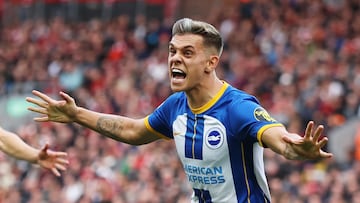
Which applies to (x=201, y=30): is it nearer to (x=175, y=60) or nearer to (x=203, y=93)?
(x=175, y=60)

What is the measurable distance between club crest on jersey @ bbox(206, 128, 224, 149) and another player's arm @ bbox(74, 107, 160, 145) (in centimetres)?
84

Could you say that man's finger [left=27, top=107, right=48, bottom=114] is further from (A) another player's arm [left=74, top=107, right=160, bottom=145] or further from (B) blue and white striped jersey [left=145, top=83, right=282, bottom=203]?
(B) blue and white striped jersey [left=145, top=83, right=282, bottom=203]

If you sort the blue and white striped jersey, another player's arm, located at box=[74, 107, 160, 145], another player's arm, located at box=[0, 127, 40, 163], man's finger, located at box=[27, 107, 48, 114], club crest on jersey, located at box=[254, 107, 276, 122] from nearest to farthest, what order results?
club crest on jersey, located at box=[254, 107, 276, 122] < the blue and white striped jersey < man's finger, located at box=[27, 107, 48, 114] < another player's arm, located at box=[74, 107, 160, 145] < another player's arm, located at box=[0, 127, 40, 163]

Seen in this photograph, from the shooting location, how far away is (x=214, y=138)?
7.43m

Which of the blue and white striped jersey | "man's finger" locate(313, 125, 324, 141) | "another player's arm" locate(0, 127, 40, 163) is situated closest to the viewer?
"man's finger" locate(313, 125, 324, 141)

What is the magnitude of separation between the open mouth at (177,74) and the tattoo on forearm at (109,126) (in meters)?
0.97

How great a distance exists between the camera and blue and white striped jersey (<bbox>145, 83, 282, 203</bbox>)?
24.1 ft

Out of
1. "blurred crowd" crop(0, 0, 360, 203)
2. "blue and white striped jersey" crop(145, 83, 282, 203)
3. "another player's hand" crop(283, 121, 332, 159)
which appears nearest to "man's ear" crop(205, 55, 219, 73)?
"blue and white striped jersey" crop(145, 83, 282, 203)

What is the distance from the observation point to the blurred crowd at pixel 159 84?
1481 centimetres

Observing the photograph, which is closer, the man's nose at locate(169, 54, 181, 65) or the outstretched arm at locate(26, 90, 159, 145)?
the man's nose at locate(169, 54, 181, 65)

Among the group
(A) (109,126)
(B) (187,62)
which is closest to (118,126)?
(A) (109,126)

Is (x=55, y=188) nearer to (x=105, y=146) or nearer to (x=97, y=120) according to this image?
(x=105, y=146)

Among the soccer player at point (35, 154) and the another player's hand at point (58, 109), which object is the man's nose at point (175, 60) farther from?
the soccer player at point (35, 154)

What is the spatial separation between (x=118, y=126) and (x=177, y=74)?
1.00 m
